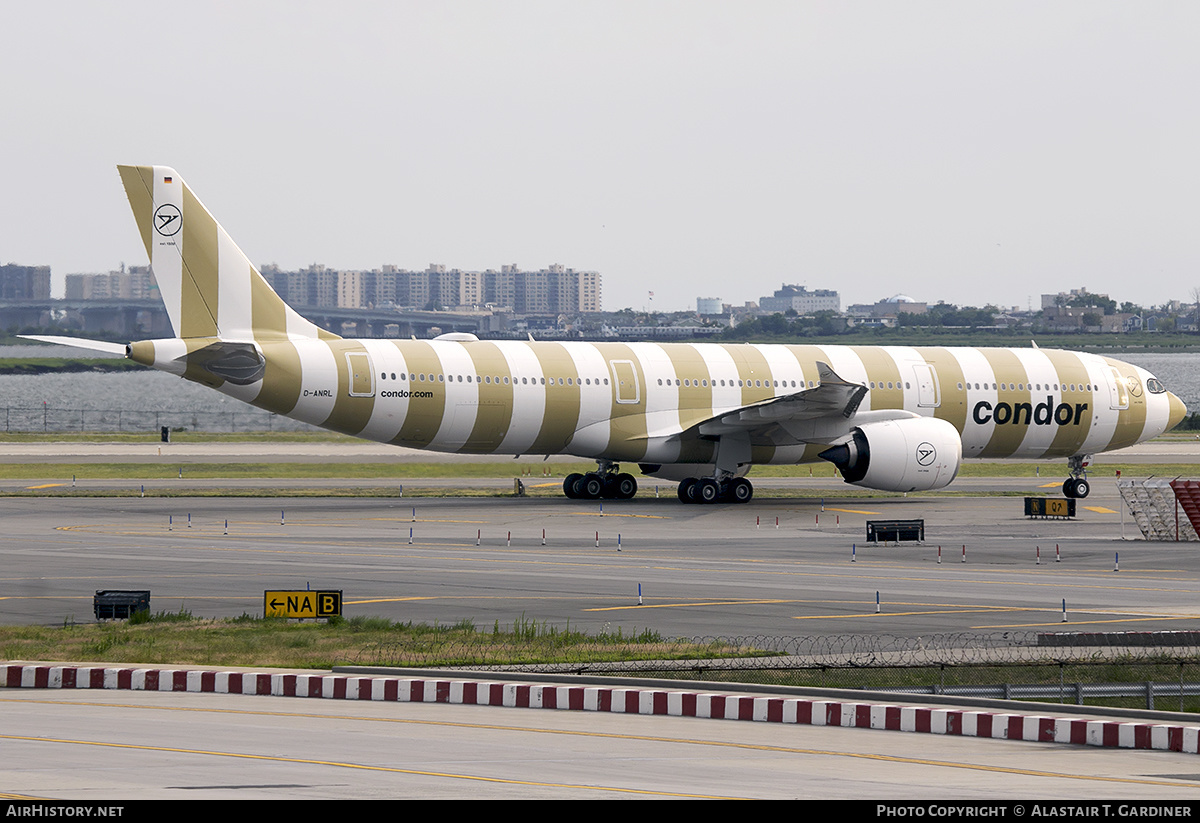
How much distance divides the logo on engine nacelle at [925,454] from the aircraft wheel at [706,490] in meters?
6.60

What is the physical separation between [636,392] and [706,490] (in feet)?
12.9

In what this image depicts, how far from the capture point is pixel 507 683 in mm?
18594

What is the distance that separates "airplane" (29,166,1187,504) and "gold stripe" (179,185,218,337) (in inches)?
1.8

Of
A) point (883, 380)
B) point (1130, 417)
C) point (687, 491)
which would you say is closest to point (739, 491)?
point (687, 491)

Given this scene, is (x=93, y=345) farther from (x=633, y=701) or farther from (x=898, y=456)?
(x=633, y=701)

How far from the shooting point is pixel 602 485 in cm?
5084

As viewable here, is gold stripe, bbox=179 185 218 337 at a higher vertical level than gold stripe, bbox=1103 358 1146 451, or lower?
higher

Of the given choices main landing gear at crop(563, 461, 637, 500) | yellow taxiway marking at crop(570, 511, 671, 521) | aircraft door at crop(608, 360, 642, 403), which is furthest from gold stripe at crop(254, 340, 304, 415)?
main landing gear at crop(563, 461, 637, 500)

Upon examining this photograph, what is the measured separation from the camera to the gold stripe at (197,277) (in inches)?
1742

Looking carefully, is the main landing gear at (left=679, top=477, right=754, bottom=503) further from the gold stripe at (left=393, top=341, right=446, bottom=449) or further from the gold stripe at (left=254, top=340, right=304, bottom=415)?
the gold stripe at (left=254, top=340, right=304, bottom=415)

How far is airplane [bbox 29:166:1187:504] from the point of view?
44312mm

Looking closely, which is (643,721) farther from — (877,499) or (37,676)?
(877,499)

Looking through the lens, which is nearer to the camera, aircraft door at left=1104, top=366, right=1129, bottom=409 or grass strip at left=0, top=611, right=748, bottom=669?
grass strip at left=0, top=611, right=748, bottom=669
